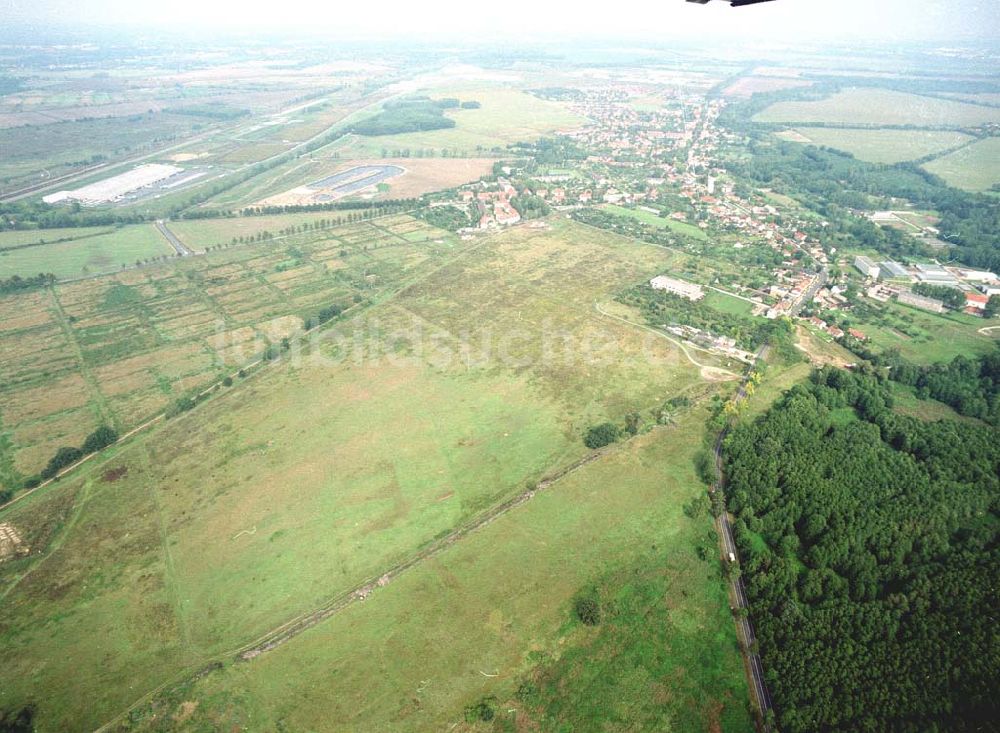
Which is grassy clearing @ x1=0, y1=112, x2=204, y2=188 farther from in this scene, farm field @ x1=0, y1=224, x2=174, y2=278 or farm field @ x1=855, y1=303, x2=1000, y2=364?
farm field @ x1=855, y1=303, x2=1000, y2=364

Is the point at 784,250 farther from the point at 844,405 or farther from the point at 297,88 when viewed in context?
the point at 297,88

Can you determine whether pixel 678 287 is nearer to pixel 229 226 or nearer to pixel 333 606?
pixel 333 606

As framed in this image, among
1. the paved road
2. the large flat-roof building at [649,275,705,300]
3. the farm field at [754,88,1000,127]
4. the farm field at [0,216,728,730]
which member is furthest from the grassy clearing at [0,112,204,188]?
the farm field at [754,88,1000,127]

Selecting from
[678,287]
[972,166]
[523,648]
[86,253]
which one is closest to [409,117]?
[86,253]

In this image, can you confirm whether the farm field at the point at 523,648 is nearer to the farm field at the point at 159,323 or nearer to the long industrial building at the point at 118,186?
the farm field at the point at 159,323

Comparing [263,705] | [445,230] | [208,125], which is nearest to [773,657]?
[263,705]

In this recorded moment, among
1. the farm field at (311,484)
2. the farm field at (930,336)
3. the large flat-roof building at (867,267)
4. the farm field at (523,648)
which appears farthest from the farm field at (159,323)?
the large flat-roof building at (867,267)
